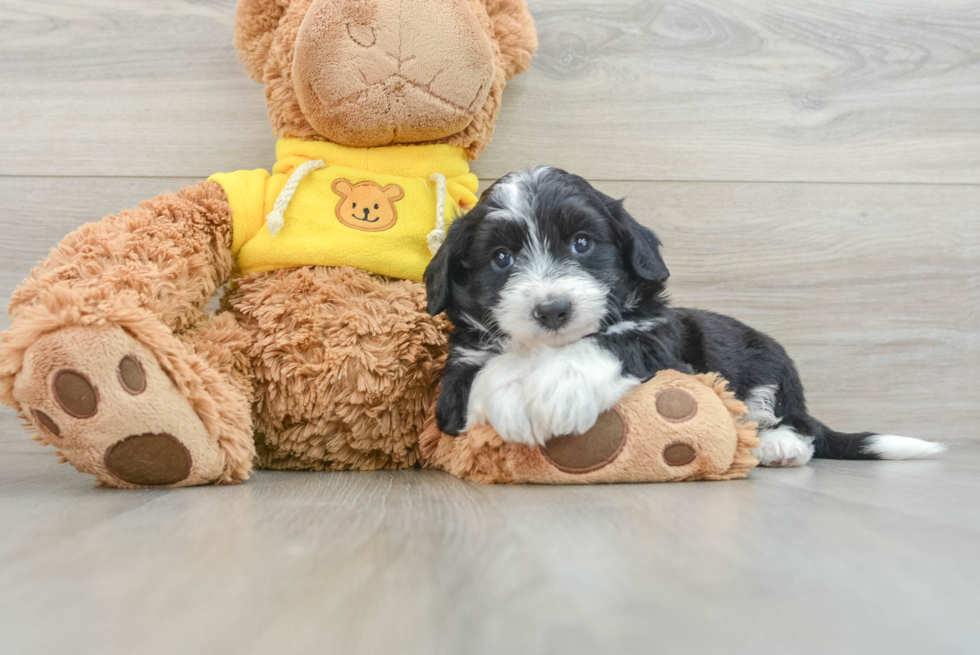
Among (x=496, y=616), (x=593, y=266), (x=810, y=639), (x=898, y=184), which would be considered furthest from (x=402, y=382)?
(x=898, y=184)

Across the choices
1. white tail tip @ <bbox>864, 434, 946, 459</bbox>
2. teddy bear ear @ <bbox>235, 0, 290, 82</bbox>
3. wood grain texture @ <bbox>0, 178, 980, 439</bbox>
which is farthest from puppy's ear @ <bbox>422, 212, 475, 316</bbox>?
white tail tip @ <bbox>864, 434, 946, 459</bbox>

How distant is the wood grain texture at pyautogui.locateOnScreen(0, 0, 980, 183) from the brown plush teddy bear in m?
0.33

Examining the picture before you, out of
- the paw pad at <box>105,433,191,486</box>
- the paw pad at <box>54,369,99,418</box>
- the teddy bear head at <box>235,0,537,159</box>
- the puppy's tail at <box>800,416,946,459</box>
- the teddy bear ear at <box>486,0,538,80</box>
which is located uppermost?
the teddy bear ear at <box>486,0,538,80</box>

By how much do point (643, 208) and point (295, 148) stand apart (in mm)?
1048

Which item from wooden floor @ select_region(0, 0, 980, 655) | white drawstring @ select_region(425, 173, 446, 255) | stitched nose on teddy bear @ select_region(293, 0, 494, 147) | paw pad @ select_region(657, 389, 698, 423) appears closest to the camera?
paw pad @ select_region(657, 389, 698, 423)

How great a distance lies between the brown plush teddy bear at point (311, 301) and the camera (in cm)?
115

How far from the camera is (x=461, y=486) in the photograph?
4.10 ft

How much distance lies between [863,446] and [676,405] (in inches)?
29.2

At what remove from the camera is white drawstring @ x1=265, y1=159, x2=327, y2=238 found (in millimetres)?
1534

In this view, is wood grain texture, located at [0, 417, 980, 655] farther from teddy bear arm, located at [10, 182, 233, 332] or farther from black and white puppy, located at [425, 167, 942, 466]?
teddy bear arm, located at [10, 182, 233, 332]

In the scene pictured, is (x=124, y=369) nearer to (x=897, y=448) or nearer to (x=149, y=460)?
(x=149, y=460)

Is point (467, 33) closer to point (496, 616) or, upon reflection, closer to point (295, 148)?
point (295, 148)

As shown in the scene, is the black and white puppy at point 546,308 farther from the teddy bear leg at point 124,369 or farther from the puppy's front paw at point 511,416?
the teddy bear leg at point 124,369

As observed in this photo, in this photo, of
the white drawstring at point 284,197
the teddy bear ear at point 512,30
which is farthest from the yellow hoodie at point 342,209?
the teddy bear ear at point 512,30
